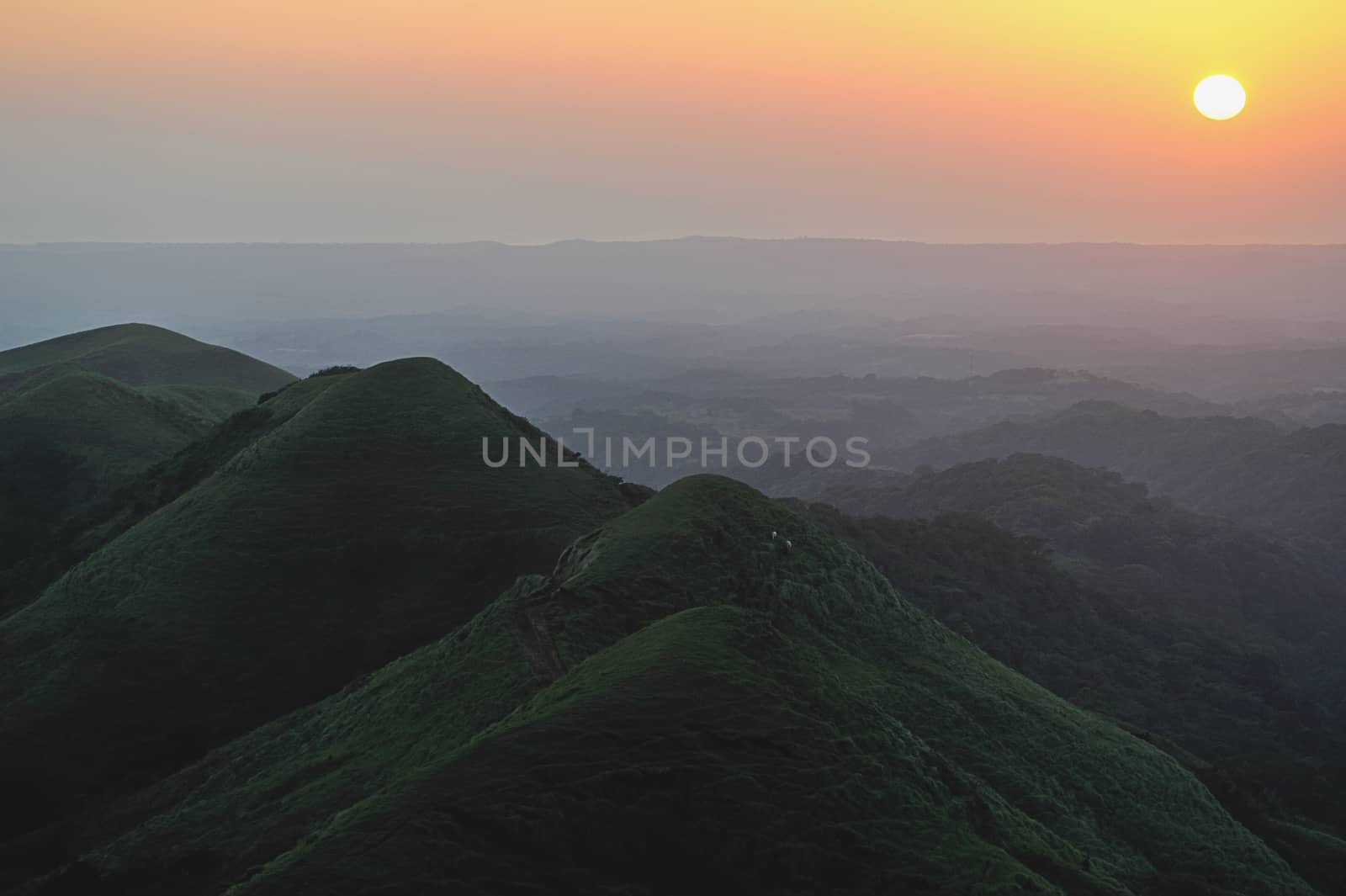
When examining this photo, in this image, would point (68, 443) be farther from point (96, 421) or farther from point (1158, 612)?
point (1158, 612)

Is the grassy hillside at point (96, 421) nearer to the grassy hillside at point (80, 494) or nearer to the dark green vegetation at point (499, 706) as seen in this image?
the dark green vegetation at point (499, 706)

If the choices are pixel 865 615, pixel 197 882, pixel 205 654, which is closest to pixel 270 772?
pixel 197 882

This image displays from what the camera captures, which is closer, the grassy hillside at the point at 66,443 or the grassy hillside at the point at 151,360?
the grassy hillside at the point at 66,443

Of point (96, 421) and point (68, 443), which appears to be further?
point (96, 421)

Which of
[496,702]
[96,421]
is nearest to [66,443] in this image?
[96,421]

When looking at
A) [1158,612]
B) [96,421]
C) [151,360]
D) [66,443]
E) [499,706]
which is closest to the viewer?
[499,706]

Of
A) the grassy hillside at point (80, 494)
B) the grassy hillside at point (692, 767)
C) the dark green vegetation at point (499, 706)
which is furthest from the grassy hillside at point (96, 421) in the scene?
the grassy hillside at point (692, 767)
